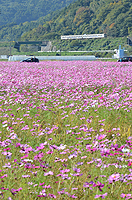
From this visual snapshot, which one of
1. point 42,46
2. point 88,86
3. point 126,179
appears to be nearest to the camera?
point 126,179

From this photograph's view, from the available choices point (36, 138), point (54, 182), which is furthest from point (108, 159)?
point (36, 138)

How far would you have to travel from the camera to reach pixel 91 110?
27.2 feet

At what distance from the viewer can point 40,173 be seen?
167 inches

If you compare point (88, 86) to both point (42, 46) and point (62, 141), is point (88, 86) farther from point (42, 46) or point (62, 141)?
point (42, 46)

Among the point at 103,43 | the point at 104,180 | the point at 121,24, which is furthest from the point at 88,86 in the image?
the point at 121,24

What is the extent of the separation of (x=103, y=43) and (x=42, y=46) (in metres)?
41.6

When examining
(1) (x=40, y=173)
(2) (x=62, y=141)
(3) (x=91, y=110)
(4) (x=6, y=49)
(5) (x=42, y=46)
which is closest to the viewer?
(1) (x=40, y=173)

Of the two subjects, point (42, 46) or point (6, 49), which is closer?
point (6, 49)

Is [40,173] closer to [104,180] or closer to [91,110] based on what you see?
[104,180]

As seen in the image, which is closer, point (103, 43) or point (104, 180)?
point (104, 180)

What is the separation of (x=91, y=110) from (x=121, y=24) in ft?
656

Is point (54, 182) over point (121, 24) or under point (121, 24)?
under

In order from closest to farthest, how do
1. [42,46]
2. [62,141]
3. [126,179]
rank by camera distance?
[126,179] → [62,141] → [42,46]

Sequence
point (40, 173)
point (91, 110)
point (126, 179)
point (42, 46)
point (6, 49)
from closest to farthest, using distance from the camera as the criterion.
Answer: point (126, 179)
point (40, 173)
point (91, 110)
point (6, 49)
point (42, 46)
